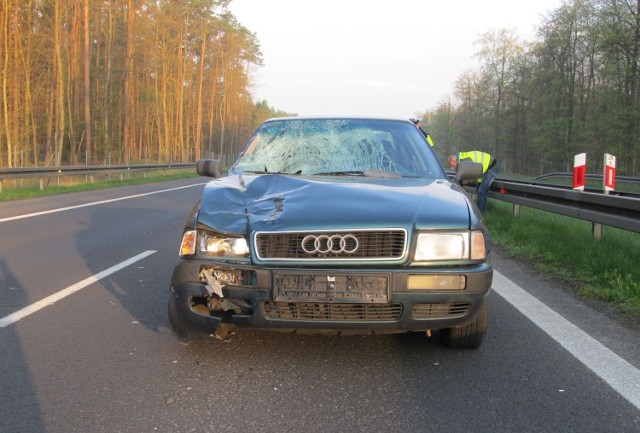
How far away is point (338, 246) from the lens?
2.96 m

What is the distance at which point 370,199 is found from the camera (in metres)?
3.29

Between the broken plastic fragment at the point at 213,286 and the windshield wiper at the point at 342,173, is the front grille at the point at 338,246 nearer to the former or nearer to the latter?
the broken plastic fragment at the point at 213,286

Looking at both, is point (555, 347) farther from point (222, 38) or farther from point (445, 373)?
point (222, 38)

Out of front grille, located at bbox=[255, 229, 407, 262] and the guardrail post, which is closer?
front grille, located at bbox=[255, 229, 407, 262]

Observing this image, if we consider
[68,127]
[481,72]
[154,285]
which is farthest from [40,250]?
[481,72]

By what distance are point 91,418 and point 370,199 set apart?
1.91 m

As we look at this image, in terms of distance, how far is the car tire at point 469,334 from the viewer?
10.8 feet

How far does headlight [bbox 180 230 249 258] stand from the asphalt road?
0.69 metres

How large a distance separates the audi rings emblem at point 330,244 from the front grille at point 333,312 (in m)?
0.30

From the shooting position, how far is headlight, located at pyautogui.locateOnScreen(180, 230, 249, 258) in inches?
120

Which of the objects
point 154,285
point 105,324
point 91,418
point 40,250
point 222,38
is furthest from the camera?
point 222,38

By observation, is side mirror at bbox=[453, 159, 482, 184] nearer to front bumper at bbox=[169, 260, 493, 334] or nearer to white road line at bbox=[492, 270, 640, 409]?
white road line at bbox=[492, 270, 640, 409]

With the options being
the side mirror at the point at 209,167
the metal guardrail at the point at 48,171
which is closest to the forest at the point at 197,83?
the metal guardrail at the point at 48,171

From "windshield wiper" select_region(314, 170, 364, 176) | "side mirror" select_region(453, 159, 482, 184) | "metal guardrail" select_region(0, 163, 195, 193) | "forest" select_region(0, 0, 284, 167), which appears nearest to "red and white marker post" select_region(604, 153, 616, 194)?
"side mirror" select_region(453, 159, 482, 184)
